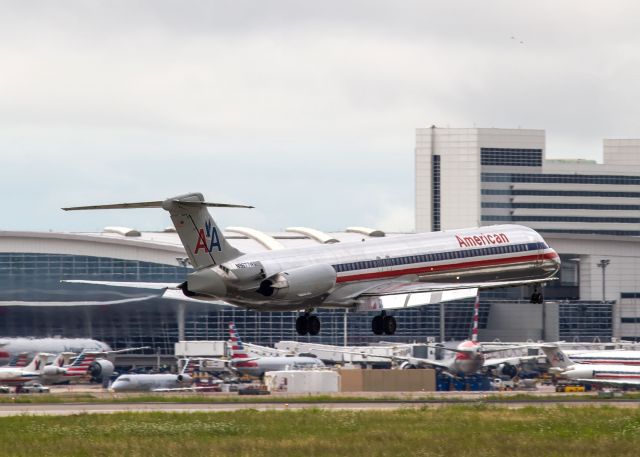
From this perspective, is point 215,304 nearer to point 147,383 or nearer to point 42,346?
point 42,346

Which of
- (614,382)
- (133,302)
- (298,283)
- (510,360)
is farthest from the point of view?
(133,302)

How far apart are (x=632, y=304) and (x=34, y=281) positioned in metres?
85.8

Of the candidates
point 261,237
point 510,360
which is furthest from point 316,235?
point 510,360

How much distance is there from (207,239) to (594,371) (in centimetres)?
5496

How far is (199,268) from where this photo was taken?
6016 cm

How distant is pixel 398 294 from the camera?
6500 centimetres

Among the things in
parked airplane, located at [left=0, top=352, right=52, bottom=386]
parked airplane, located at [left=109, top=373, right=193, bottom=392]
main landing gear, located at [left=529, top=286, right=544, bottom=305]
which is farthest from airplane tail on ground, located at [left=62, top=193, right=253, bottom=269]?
parked airplane, located at [left=0, top=352, right=52, bottom=386]

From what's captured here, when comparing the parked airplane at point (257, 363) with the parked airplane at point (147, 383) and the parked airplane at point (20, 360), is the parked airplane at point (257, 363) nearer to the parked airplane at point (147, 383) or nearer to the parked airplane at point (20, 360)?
the parked airplane at point (147, 383)

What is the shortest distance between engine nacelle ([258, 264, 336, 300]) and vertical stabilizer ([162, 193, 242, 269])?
210 cm

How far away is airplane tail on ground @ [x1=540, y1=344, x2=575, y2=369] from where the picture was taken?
371 ft

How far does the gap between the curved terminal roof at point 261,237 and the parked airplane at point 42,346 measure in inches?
1305

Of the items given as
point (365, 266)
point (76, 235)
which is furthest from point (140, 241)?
point (365, 266)

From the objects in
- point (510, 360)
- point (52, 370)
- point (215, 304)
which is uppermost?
point (215, 304)

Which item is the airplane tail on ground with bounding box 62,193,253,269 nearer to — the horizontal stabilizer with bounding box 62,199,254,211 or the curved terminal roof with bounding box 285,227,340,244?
the horizontal stabilizer with bounding box 62,199,254,211
